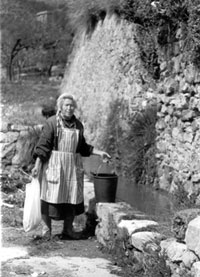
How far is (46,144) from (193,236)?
2.47 m

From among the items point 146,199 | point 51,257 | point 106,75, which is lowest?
point 51,257

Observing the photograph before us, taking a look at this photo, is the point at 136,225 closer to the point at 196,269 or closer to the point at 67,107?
the point at 196,269

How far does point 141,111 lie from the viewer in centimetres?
1002

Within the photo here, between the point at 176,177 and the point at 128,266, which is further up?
the point at 176,177

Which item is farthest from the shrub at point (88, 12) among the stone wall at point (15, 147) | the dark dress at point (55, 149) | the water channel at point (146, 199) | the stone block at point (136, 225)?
the stone block at point (136, 225)

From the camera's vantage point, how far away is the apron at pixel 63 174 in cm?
615

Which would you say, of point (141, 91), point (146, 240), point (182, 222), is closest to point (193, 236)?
point (182, 222)

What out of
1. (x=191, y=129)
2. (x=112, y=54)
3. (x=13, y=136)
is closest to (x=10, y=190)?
(x=13, y=136)

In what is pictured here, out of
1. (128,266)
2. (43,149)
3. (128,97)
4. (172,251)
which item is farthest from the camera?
(128,97)

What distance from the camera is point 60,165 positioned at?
616 centimetres

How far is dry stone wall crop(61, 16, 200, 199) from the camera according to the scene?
24.7 ft

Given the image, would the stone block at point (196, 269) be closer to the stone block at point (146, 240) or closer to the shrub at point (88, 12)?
the stone block at point (146, 240)

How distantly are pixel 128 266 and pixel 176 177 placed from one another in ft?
9.70

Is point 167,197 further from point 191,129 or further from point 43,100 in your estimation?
point 43,100
